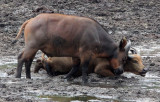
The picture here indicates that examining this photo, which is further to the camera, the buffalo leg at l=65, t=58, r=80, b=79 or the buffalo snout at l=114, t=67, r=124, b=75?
the buffalo snout at l=114, t=67, r=124, b=75

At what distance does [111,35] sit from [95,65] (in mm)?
5165

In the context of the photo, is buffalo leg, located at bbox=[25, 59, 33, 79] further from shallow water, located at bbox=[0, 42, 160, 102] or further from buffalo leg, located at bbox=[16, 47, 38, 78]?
shallow water, located at bbox=[0, 42, 160, 102]

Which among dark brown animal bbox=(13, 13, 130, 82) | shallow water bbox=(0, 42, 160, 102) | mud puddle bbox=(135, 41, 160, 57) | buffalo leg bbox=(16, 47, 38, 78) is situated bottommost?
mud puddle bbox=(135, 41, 160, 57)

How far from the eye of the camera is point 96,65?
517 inches

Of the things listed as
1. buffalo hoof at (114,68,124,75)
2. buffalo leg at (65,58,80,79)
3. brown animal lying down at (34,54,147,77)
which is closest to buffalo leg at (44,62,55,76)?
brown animal lying down at (34,54,147,77)

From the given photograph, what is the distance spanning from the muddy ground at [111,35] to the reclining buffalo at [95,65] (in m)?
0.17

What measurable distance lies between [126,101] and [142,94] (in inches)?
27.9

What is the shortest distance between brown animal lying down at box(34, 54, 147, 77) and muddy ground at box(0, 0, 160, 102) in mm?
172

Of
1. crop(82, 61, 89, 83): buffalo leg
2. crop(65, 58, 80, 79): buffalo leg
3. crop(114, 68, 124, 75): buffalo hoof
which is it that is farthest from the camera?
crop(114, 68, 124, 75): buffalo hoof

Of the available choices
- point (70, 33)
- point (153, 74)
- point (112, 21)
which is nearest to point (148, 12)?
point (112, 21)

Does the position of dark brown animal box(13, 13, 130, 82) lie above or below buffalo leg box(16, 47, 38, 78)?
above

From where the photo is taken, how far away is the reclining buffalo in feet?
42.9

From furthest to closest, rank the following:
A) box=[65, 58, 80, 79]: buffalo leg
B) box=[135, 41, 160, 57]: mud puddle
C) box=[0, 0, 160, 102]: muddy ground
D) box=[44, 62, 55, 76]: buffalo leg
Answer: box=[135, 41, 160, 57]: mud puddle, box=[44, 62, 55, 76]: buffalo leg, box=[65, 58, 80, 79]: buffalo leg, box=[0, 0, 160, 102]: muddy ground

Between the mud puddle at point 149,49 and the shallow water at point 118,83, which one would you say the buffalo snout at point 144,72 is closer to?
the shallow water at point 118,83
